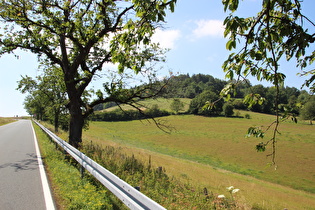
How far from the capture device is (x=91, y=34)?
10992 millimetres

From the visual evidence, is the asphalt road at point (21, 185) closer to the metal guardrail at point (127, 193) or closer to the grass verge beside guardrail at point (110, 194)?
the grass verge beside guardrail at point (110, 194)

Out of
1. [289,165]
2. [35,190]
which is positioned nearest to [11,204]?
[35,190]

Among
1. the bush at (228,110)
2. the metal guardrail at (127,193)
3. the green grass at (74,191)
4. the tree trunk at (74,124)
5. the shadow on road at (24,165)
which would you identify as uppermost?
the bush at (228,110)

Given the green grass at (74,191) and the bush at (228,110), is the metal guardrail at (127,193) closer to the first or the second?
the green grass at (74,191)

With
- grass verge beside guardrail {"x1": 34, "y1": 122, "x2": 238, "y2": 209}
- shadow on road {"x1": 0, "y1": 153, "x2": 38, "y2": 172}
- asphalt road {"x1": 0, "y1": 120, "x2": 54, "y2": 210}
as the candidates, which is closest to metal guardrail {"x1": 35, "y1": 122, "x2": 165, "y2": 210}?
grass verge beside guardrail {"x1": 34, "y1": 122, "x2": 238, "y2": 209}

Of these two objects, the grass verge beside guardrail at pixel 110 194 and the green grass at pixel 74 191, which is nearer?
the green grass at pixel 74 191

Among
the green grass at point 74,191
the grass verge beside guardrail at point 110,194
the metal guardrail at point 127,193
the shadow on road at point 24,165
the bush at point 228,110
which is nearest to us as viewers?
the metal guardrail at point 127,193

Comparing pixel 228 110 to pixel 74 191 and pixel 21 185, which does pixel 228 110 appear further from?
pixel 74 191

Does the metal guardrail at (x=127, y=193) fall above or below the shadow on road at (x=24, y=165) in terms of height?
above

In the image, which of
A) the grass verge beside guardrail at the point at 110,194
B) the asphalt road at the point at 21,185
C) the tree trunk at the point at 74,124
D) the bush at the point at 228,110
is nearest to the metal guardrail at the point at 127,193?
the grass verge beside guardrail at the point at 110,194

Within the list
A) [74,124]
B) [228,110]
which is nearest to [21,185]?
[74,124]

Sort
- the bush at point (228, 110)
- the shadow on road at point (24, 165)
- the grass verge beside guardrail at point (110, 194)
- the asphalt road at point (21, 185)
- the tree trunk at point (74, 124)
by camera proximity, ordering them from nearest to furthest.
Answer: the grass verge beside guardrail at point (110, 194), the asphalt road at point (21, 185), the shadow on road at point (24, 165), the tree trunk at point (74, 124), the bush at point (228, 110)

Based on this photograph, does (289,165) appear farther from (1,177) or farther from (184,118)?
(184,118)

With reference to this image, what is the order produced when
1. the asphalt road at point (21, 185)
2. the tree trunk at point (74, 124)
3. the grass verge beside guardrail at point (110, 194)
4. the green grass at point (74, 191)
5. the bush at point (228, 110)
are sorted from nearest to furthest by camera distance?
the green grass at point (74, 191) → the grass verge beside guardrail at point (110, 194) → the asphalt road at point (21, 185) → the tree trunk at point (74, 124) → the bush at point (228, 110)
